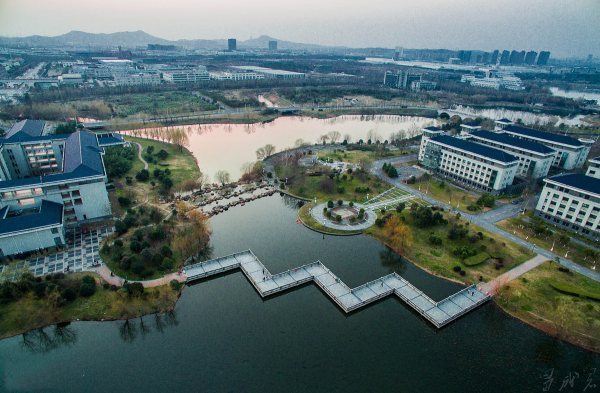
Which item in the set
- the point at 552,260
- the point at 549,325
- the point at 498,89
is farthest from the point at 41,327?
the point at 498,89

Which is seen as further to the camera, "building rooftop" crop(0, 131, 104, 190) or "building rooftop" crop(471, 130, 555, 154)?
"building rooftop" crop(471, 130, 555, 154)

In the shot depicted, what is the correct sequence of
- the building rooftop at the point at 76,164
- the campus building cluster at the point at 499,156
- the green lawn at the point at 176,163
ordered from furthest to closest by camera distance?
the green lawn at the point at 176,163
the campus building cluster at the point at 499,156
the building rooftop at the point at 76,164

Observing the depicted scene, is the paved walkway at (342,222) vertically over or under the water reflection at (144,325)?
over

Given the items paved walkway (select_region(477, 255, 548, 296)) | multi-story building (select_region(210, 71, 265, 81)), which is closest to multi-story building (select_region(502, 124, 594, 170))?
paved walkway (select_region(477, 255, 548, 296))

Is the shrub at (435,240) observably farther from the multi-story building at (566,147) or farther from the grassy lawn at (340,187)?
the multi-story building at (566,147)

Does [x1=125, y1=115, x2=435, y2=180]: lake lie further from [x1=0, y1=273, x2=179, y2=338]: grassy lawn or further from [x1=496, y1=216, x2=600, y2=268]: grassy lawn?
[x1=496, y1=216, x2=600, y2=268]: grassy lawn

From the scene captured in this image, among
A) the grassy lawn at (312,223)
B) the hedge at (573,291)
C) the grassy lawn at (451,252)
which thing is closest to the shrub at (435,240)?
the grassy lawn at (451,252)

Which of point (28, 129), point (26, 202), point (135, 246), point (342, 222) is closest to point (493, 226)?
point (342, 222)
